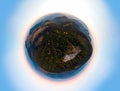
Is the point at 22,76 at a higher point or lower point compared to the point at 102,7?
lower

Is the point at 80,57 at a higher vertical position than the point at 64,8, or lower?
lower

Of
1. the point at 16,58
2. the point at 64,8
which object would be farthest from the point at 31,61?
the point at 64,8

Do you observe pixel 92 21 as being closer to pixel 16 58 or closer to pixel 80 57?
pixel 80 57

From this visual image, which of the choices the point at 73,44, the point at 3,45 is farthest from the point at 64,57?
the point at 3,45

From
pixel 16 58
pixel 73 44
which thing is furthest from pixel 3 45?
pixel 73 44

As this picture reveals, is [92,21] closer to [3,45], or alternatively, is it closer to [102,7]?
[102,7]
